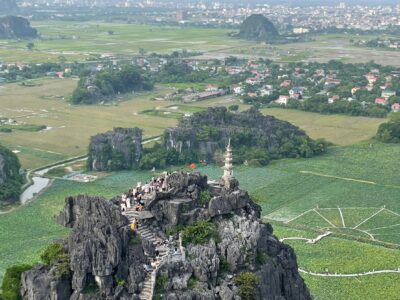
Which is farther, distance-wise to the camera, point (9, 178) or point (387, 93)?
point (387, 93)

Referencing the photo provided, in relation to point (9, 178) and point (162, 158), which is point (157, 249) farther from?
point (162, 158)

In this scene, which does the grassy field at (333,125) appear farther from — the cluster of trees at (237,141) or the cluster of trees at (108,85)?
the cluster of trees at (108,85)

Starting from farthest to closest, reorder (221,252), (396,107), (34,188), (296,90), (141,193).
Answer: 1. (296,90)
2. (396,107)
3. (34,188)
4. (141,193)
5. (221,252)

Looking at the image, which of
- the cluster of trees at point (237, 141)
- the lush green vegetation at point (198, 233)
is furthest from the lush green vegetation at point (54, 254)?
the cluster of trees at point (237, 141)

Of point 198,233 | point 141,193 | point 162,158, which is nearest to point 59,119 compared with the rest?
point 162,158

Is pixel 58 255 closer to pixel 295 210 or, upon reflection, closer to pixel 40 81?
pixel 295 210

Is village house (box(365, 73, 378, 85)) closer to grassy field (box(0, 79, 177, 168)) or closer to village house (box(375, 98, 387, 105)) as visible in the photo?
village house (box(375, 98, 387, 105))

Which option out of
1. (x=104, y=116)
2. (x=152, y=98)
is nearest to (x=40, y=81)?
(x=152, y=98)
